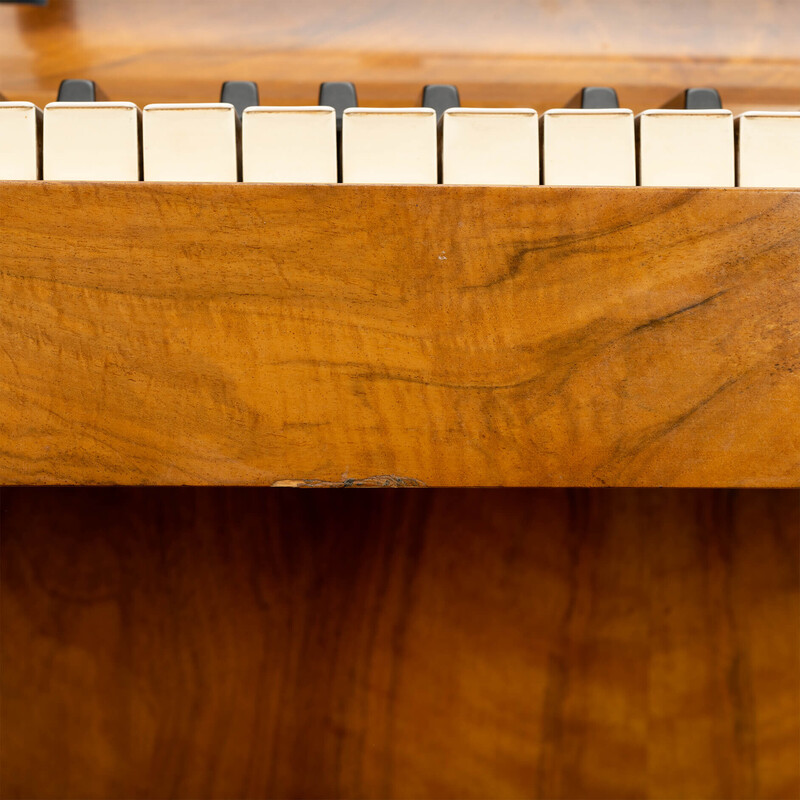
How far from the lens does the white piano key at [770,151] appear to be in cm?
39

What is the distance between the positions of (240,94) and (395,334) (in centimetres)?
39

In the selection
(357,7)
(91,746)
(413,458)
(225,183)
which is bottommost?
(91,746)

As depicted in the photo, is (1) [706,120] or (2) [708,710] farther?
(2) [708,710]

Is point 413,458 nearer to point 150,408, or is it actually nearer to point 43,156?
point 150,408

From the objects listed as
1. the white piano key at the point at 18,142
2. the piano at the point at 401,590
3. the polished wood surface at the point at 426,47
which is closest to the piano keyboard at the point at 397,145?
the white piano key at the point at 18,142

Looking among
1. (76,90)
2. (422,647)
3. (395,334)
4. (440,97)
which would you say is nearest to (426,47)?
(440,97)

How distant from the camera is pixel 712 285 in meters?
0.36

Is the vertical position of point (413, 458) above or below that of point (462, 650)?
above

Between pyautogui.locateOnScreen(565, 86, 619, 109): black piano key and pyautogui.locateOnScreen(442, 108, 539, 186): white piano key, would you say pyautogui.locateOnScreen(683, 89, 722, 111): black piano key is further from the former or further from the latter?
pyautogui.locateOnScreen(442, 108, 539, 186): white piano key

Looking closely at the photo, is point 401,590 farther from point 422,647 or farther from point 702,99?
point 702,99

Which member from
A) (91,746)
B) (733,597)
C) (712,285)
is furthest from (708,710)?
(91,746)

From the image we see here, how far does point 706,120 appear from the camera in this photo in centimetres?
39

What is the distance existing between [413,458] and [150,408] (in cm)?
14

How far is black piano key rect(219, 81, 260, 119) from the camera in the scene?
0.62 m
